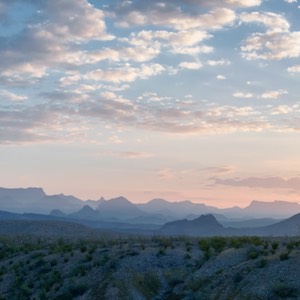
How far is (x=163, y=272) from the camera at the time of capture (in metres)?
31.0

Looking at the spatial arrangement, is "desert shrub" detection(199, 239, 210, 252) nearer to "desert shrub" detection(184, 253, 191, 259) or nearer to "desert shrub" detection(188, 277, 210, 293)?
"desert shrub" detection(184, 253, 191, 259)

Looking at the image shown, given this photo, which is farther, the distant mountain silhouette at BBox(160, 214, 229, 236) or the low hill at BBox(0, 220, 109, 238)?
the distant mountain silhouette at BBox(160, 214, 229, 236)

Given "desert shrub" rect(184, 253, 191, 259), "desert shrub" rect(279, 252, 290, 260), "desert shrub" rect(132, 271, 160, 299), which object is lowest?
"desert shrub" rect(132, 271, 160, 299)

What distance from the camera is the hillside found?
25859mm

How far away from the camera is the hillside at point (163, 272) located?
2586 cm

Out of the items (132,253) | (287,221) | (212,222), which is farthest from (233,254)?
(212,222)

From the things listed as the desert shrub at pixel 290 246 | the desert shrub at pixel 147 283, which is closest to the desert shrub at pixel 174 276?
the desert shrub at pixel 147 283

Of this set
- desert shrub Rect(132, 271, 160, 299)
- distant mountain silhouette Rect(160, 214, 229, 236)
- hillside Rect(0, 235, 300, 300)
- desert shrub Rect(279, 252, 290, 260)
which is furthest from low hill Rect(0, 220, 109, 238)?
desert shrub Rect(279, 252, 290, 260)

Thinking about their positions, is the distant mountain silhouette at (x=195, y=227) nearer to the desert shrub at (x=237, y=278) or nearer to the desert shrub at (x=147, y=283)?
the desert shrub at (x=147, y=283)

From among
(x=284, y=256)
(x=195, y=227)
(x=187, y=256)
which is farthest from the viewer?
(x=195, y=227)

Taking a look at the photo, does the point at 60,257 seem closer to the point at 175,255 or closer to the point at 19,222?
the point at 175,255

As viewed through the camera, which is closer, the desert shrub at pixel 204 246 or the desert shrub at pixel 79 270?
the desert shrub at pixel 79 270

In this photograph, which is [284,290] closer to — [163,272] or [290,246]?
[290,246]

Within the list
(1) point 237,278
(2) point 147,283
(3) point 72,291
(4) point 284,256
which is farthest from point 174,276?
(4) point 284,256
